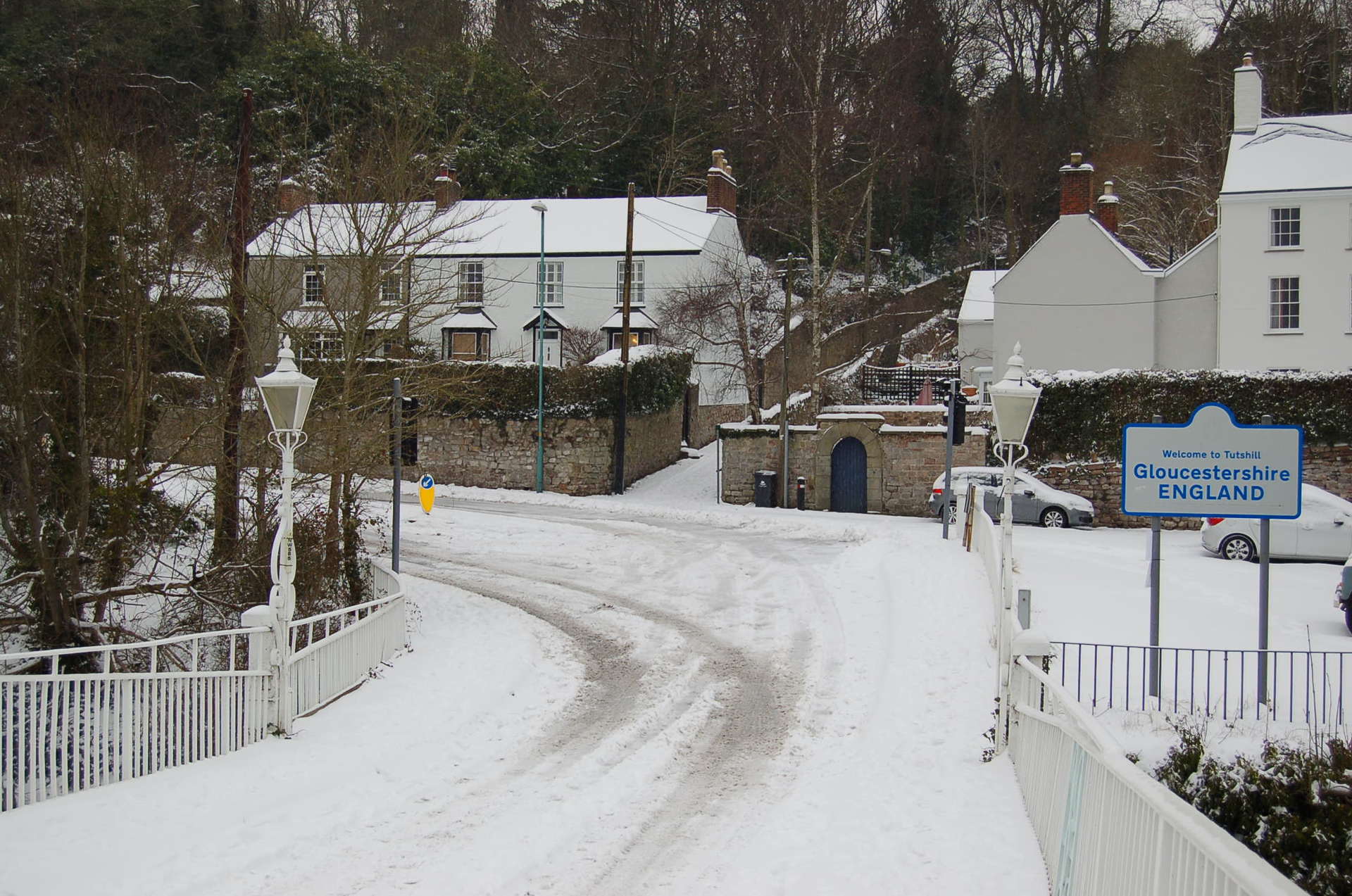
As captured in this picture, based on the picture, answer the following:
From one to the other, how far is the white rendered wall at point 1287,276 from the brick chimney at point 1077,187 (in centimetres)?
414

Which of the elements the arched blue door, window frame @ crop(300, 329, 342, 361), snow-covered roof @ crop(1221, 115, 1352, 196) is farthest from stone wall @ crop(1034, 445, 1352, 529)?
window frame @ crop(300, 329, 342, 361)

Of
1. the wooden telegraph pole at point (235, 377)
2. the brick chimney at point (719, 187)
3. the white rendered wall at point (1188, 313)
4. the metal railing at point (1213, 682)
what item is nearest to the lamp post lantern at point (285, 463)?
the wooden telegraph pole at point (235, 377)

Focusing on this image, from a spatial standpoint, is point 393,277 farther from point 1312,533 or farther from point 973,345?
point 973,345

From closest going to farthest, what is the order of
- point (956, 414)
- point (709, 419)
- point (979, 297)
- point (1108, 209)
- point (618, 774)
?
point (618, 774), point (956, 414), point (1108, 209), point (709, 419), point (979, 297)

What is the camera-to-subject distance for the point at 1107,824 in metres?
4.89

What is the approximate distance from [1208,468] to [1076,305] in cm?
2595

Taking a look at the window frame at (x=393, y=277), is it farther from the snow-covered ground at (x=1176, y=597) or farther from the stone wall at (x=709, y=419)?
the stone wall at (x=709, y=419)

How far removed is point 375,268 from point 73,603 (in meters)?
6.48

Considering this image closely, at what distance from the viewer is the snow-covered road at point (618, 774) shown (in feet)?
23.4

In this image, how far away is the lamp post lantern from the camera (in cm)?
1016

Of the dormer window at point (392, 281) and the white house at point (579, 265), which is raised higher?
the white house at point (579, 265)

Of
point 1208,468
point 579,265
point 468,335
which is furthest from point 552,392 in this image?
point 1208,468

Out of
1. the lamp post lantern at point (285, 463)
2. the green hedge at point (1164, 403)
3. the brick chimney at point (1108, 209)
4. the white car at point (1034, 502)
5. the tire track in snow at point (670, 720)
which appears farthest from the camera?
the brick chimney at point (1108, 209)

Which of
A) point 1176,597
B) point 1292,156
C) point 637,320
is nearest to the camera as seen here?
→ point 1176,597
